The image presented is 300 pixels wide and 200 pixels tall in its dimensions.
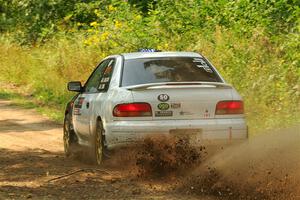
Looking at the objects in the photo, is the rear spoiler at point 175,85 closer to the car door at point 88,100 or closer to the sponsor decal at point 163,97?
the sponsor decal at point 163,97

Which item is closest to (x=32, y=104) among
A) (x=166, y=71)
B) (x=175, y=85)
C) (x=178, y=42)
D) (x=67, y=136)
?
(x=178, y=42)

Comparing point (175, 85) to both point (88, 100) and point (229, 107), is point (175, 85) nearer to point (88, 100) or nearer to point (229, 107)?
point (229, 107)

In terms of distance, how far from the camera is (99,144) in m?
9.48

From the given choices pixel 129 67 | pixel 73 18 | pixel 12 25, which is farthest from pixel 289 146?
pixel 12 25

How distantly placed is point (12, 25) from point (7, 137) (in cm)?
1567

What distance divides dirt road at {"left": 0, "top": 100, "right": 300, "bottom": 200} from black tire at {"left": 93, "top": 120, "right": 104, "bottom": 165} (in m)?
0.13

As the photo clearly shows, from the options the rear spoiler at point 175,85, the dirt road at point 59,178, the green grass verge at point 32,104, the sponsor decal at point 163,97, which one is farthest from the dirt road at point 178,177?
the green grass verge at point 32,104

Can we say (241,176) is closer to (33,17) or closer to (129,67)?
(129,67)

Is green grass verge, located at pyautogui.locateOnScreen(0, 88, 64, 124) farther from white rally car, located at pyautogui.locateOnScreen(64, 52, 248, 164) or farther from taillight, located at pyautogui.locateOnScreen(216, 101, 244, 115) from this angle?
taillight, located at pyautogui.locateOnScreen(216, 101, 244, 115)

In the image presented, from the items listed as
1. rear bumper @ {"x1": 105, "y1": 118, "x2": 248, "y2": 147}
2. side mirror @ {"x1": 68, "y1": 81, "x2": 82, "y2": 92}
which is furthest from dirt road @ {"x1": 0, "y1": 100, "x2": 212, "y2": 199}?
side mirror @ {"x1": 68, "y1": 81, "x2": 82, "y2": 92}

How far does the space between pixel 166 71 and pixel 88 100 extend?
4.87 ft

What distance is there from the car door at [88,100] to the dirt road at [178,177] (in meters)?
0.57

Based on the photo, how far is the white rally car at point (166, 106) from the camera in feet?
29.2

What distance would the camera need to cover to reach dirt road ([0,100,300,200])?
7.32 metres
